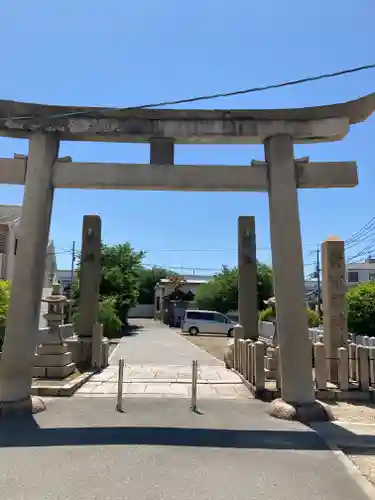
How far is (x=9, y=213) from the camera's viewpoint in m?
32.6

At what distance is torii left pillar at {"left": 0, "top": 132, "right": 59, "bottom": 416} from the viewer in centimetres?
812

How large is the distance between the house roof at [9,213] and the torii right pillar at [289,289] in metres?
24.4

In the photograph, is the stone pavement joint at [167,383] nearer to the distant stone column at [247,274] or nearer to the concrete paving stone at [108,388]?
the concrete paving stone at [108,388]

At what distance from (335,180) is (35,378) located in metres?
8.29

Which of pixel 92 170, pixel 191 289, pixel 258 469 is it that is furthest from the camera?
pixel 191 289

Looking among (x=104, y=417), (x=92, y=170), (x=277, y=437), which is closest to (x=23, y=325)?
(x=104, y=417)

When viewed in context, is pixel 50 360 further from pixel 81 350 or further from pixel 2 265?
pixel 2 265

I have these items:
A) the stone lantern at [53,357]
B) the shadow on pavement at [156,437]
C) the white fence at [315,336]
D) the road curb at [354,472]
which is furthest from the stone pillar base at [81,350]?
the road curb at [354,472]

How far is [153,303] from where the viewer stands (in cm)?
7375

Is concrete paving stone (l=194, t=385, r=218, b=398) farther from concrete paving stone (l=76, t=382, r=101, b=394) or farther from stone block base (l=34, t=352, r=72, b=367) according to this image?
stone block base (l=34, t=352, r=72, b=367)

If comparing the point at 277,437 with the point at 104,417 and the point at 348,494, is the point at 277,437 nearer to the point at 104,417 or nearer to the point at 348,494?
the point at 348,494

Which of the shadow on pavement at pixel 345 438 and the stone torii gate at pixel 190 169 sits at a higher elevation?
the stone torii gate at pixel 190 169

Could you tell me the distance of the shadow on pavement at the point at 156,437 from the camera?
6.50m

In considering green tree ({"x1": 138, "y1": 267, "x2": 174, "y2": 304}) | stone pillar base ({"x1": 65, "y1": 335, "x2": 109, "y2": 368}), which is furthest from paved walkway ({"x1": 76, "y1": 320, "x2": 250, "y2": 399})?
green tree ({"x1": 138, "y1": 267, "x2": 174, "y2": 304})
